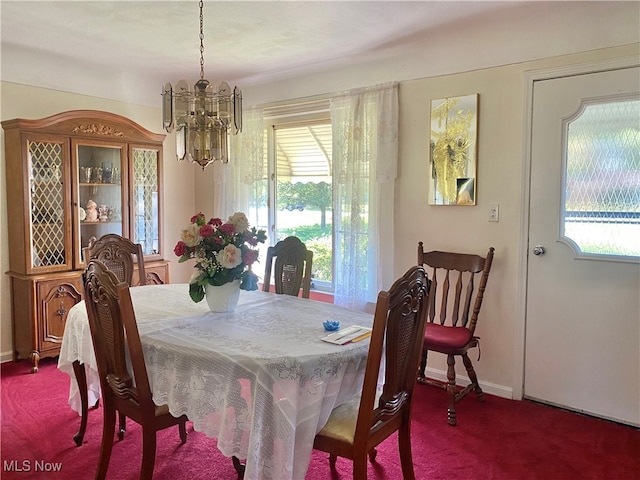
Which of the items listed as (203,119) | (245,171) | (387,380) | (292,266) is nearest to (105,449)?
(387,380)

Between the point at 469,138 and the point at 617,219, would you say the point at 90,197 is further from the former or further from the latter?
the point at 617,219

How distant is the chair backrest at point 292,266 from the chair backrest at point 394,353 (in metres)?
1.10

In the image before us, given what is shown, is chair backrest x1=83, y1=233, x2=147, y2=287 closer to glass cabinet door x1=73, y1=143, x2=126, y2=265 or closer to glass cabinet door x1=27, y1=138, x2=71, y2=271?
glass cabinet door x1=27, y1=138, x2=71, y2=271

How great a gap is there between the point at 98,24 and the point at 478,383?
11.0 ft

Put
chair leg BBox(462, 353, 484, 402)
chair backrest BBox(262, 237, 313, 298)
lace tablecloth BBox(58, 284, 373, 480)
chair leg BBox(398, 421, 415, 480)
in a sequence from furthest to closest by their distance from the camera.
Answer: chair leg BBox(462, 353, 484, 402) < chair backrest BBox(262, 237, 313, 298) < chair leg BBox(398, 421, 415, 480) < lace tablecloth BBox(58, 284, 373, 480)

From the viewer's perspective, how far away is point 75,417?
2.92 metres

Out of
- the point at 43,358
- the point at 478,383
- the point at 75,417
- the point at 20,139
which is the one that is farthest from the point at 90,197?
the point at 478,383

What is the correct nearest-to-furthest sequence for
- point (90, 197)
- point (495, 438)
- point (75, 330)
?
point (75, 330)
point (495, 438)
point (90, 197)

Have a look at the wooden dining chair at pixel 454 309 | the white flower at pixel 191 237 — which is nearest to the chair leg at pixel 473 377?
the wooden dining chair at pixel 454 309

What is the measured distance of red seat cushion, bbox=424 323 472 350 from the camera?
2.93 meters

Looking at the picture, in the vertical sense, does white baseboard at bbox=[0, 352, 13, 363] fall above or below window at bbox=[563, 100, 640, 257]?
below

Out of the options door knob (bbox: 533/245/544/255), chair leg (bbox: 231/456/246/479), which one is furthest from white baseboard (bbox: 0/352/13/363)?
door knob (bbox: 533/245/544/255)

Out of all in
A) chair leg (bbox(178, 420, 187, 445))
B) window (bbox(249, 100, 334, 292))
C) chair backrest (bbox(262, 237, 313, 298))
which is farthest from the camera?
window (bbox(249, 100, 334, 292))

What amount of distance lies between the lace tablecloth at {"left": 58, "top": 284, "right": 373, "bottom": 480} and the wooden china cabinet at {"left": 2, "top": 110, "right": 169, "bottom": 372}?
6.06ft
